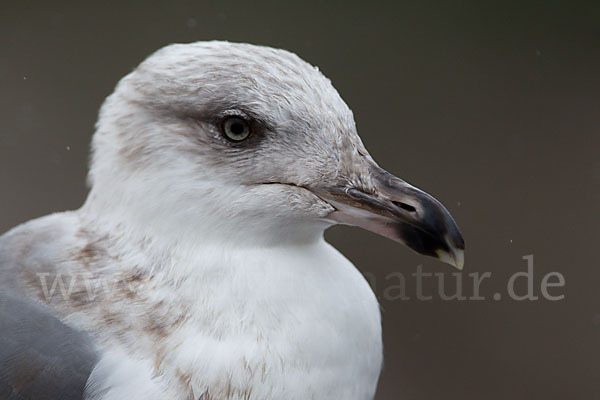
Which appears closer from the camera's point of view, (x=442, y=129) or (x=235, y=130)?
(x=235, y=130)

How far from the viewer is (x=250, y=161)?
54.5 inches

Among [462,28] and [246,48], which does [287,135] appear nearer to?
[246,48]

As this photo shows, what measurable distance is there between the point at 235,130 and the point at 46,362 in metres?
0.48

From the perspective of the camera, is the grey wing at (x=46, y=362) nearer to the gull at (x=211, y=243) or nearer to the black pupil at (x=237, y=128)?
the gull at (x=211, y=243)

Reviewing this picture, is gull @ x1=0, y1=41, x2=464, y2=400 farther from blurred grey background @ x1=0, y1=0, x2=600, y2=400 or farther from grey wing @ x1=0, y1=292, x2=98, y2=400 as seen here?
blurred grey background @ x1=0, y1=0, x2=600, y2=400

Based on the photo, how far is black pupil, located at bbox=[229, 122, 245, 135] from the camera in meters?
1.40

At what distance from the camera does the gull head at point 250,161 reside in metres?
1.38

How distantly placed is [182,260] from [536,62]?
2.77 m

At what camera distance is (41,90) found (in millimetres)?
3676

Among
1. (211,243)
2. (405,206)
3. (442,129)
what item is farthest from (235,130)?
(442,129)

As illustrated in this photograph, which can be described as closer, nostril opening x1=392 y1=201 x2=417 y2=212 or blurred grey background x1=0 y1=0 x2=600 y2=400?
nostril opening x1=392 y1=201 x2=417 y2=212

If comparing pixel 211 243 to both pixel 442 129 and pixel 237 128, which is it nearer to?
pixel 237 128

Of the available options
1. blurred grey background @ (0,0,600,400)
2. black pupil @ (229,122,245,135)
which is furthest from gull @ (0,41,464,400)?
blurred grey background @ (0,0,600,400)

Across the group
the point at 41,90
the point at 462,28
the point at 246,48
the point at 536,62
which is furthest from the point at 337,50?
the point at 246,48
